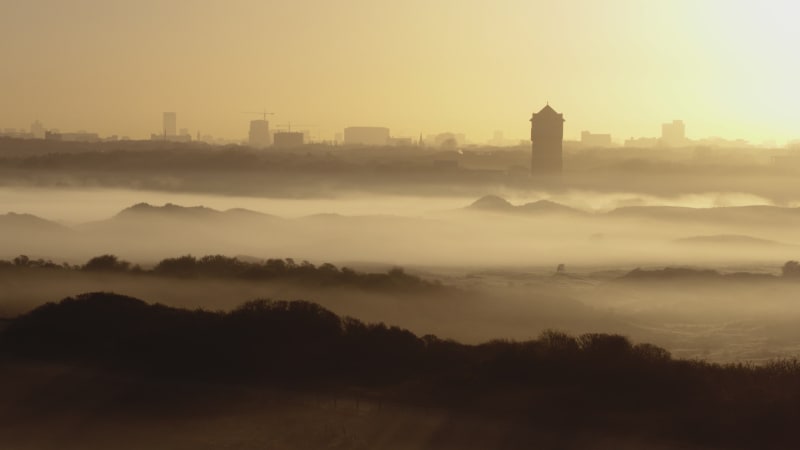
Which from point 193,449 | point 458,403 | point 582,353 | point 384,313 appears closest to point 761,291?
point 384,313

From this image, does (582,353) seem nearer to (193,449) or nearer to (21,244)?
Answer: (193,449)

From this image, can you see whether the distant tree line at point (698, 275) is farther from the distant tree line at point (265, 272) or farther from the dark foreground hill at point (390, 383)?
the dark foreground hill at point (390, 383)

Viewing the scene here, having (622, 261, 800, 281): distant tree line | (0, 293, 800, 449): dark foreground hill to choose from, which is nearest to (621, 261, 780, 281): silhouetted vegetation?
(622, 261, 800, 281): distant tree line

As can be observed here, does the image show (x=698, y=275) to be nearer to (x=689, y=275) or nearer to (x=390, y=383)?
(x=689, y=275)

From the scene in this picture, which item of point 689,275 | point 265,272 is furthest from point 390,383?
point 689,275

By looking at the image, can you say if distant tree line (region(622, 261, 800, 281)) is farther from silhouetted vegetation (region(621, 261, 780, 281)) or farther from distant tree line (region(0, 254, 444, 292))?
distant tree line (region(0, 254, 444, 292))

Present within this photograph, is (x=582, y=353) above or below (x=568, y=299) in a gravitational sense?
above
